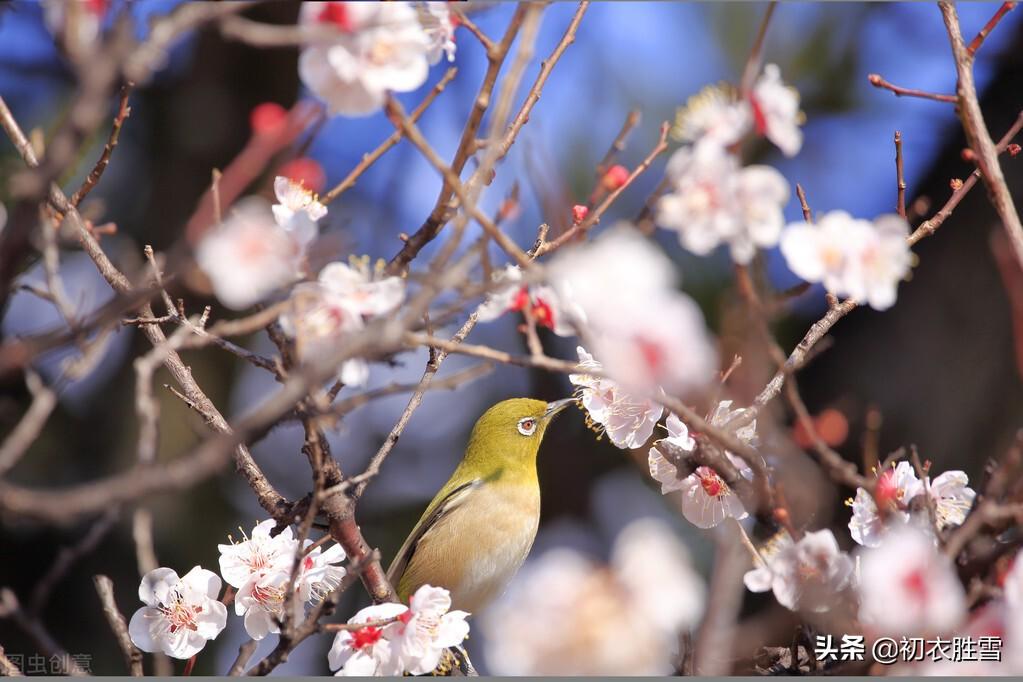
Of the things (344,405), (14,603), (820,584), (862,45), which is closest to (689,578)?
(820,584)

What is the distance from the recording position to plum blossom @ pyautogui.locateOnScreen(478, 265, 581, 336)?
1317mm

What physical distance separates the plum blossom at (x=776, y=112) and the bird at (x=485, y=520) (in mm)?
1774

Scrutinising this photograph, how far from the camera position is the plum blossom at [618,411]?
1.68 meters

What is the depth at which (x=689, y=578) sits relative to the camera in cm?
116

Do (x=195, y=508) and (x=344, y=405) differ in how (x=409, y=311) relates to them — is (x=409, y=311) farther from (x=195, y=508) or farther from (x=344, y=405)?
(x=195, y=508)

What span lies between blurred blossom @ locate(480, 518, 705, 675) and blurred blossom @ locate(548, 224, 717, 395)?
0.19 metres

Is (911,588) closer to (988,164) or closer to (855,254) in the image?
(855,254)

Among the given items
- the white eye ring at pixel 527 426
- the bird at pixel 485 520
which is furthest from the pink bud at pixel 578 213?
the white eye ring at pixel 527 426

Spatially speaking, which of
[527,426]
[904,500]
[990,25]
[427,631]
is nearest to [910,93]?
[990,25]

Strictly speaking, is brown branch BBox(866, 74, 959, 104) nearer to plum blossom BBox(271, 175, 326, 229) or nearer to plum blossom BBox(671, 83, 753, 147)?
plum blossom BBox(671, 83, 753, 147)

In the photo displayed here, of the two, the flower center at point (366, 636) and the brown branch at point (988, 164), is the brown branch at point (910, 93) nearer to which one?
the brown branch at point (988, 164)

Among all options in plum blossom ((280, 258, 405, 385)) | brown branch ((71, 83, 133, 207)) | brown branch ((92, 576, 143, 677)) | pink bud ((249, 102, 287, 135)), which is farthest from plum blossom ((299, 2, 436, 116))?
brown branch ((92, 576, 143, 677))

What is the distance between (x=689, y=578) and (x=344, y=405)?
458 mm

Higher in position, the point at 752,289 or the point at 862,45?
the point at 862,45
